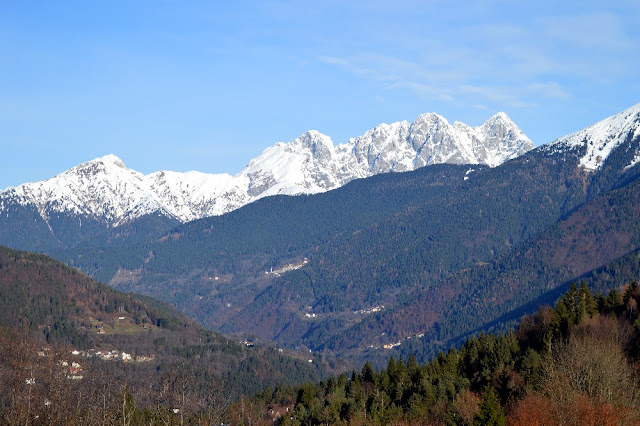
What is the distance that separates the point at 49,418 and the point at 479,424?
6281cm

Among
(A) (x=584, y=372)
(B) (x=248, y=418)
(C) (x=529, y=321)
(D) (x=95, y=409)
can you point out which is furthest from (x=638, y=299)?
(D) (x=95, y=409)

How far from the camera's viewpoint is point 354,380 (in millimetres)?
175625

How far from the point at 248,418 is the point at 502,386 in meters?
48.8

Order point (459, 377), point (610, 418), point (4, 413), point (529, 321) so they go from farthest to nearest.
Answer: point (529, 321)
point (459, 377)
point (4, 413)
point (610, 418)

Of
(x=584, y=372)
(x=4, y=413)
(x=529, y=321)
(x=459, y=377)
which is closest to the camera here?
(x=584, y=372)

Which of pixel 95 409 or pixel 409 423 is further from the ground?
pixel 95 409

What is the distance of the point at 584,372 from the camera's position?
120 metres

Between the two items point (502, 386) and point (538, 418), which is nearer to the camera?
point (538, 418)

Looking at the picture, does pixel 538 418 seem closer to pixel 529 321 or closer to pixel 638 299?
pixel 638 299

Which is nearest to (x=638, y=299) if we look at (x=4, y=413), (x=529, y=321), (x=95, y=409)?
(x=529, y=321)

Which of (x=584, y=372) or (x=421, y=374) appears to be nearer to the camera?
(x=584, y=372)

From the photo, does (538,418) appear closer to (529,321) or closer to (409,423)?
(409,423)

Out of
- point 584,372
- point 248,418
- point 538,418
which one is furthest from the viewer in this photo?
point 248,418

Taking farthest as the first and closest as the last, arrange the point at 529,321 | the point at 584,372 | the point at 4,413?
the point at 529,321 → the point at 4,413 → the point at 584,372
